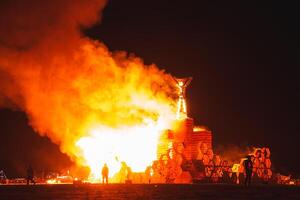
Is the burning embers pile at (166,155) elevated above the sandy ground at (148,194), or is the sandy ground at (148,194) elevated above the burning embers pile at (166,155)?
the burning embers pile at (166,155)

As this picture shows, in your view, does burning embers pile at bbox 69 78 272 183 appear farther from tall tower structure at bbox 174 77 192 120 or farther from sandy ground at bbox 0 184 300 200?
sandy ground at bbox 0 184 300 200

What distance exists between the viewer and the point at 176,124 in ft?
330

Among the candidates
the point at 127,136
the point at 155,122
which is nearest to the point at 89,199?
the point at 127,136

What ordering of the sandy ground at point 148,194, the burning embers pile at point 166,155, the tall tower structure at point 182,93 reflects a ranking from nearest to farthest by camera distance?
the sandy ground at point 148,194
the burning embers pile at point 166,155
the tall tower structure at point 182,93

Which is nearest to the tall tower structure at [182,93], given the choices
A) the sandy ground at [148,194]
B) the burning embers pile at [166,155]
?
the burning embers pile at [166,155]

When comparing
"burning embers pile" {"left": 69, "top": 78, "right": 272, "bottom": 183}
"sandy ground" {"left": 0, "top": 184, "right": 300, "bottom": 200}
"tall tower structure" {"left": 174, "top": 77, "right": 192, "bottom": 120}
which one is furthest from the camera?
"tall tower structure" {"left": 174, "top": 77, "right": 192, "bottom": 120}

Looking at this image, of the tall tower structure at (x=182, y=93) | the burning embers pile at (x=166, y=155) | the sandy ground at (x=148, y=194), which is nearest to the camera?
the sandy ground at (x=148, y=194)

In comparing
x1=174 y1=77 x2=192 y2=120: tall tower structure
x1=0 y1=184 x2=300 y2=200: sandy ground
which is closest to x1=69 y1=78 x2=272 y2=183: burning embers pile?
x1=174 y1=77 x2=192 y2=120: tall tower structure

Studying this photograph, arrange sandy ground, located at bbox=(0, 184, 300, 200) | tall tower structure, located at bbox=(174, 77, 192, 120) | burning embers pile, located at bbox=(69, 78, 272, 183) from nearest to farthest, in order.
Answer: sandy ground, located at bbox=(0, 184, 300, 200)
burning embers pile, located at bbox=(69, 78, 272, 183)
tall tower structure, located at bbox=(174, 77, 192, 120)

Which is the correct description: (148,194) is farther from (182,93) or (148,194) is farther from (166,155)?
(182,93)

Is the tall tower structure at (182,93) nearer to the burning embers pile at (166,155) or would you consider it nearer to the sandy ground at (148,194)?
the burning embers pile at (166,155)

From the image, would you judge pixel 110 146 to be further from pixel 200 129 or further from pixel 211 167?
pixel 200 129

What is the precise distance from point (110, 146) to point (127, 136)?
194 inches

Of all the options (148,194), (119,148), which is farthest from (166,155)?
(148,194)
